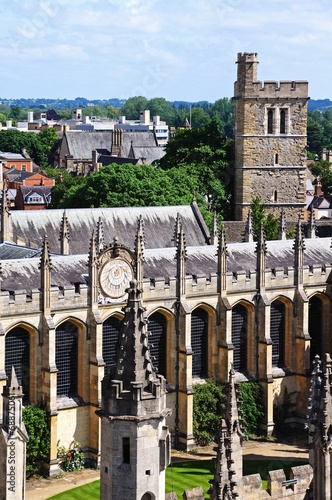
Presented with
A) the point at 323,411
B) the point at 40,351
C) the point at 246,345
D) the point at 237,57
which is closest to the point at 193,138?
the point at 237,57

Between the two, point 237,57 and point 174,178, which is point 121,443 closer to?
point 174,178

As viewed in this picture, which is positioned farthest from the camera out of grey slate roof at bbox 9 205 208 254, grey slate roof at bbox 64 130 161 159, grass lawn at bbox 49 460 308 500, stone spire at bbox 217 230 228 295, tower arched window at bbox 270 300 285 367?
grey slate roof at bbox 64 130 161 159

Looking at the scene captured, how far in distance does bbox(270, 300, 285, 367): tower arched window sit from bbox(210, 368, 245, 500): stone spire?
89.1ft

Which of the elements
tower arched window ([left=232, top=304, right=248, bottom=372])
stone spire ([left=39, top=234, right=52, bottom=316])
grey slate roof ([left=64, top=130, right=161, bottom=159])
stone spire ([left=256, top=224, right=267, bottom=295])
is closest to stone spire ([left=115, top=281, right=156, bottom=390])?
stone spire ([left=39, top=234, right=52, bottom=316])

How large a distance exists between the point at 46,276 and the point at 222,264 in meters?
8.78

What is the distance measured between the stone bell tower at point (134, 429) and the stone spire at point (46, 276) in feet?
72.3

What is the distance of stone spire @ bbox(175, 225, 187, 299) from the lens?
49312 millimetres

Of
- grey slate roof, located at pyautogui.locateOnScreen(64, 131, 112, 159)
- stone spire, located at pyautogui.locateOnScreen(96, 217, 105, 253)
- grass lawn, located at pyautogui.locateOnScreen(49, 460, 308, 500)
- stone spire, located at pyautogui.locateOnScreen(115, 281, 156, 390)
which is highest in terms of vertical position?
grey slate roof, located at pyautogui.locateOnScreen(64, 131, 112, 159)

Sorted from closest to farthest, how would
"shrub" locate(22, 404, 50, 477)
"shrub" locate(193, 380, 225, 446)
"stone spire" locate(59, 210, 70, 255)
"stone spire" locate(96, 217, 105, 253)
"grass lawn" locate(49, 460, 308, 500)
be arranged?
"grass lawn" locate(49, 460, 308, 500)
"shrub" locate(22, 404, 50, 477)
"stone spire" locate(96, 217, 105, 253)
"shrub" locate(193, 380, 225, 446)
"stone spire" locate(59, 210, 70, 255)

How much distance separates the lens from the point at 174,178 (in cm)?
7838

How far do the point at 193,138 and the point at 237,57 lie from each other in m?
7.68

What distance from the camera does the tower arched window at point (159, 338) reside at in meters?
49.7

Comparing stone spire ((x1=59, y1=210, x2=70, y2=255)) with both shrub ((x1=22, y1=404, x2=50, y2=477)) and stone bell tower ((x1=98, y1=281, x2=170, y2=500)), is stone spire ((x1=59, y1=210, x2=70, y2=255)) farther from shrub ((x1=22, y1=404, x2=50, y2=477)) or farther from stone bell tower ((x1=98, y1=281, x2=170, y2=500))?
stone bell tower ((x1=98, y1=281, x2=170, y2=500))

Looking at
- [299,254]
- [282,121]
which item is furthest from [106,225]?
[282,121]
